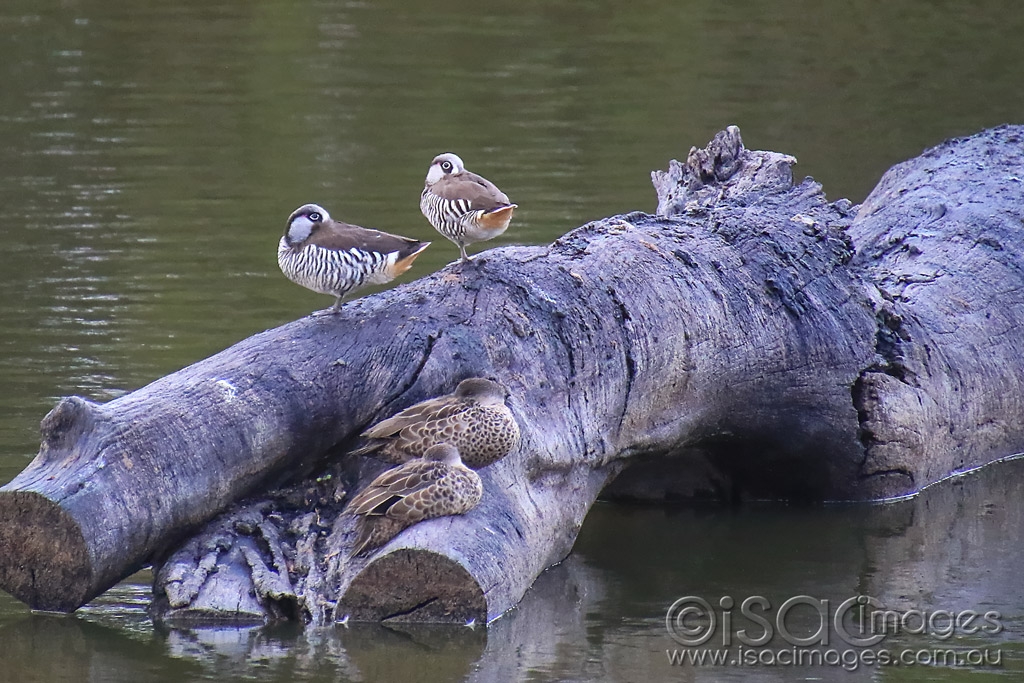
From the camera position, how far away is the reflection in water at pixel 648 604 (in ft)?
20.5

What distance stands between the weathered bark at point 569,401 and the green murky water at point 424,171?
23 cm

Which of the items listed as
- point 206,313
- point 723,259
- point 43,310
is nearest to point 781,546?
point 723,259

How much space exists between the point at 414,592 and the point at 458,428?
681 millimetres

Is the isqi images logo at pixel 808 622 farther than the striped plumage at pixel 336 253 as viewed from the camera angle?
No

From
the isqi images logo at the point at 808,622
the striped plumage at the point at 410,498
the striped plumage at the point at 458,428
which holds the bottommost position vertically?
the isqi images logo at the point at 808,622

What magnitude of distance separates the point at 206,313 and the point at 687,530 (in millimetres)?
4137

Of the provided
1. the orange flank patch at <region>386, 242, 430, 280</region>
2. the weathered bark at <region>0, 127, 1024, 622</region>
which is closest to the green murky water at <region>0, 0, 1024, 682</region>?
the weathered bark at <region>0, 127, 1024, 622</region>

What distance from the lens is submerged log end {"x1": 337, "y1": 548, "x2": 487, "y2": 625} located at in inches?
249

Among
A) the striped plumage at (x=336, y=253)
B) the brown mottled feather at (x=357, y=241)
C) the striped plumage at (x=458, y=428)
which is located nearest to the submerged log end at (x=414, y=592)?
the striped plumage at (x=458, y=428)

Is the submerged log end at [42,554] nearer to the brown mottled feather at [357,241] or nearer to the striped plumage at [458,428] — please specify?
the striped plumage at [458,428]

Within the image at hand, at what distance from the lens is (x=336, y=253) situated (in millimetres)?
6969

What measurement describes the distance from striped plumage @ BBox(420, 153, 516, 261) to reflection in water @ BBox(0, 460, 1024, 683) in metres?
1.53

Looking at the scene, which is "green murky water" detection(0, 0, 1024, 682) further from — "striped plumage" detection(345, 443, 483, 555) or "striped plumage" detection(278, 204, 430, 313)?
"striped plumage" detection(278, 204, 430, 313)

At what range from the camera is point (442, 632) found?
6.45m
